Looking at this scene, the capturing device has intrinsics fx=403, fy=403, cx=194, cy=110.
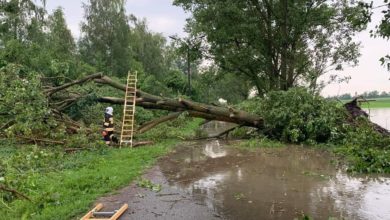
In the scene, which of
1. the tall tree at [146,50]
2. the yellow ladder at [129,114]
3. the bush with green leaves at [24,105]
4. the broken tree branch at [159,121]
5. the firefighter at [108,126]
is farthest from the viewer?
the tall tree at [146,50]

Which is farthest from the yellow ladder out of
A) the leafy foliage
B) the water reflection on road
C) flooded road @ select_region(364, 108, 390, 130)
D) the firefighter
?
flooded road @ select_region(364, 108, 390, 130)

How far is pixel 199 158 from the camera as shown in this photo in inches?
412

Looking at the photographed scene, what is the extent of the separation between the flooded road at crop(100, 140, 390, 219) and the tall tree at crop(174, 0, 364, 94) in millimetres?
11764

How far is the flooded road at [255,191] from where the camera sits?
5633mm

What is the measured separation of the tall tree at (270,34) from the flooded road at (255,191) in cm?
1176

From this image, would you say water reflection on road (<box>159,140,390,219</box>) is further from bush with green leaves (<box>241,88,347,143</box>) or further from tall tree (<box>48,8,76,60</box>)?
tall tree (<box>48,8,76,60</box>)

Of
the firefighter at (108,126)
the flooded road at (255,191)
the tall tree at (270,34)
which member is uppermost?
the tall tree at (270,34)

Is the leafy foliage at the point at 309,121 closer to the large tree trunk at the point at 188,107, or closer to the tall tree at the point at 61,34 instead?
the large tree trunk at the point at 188,107

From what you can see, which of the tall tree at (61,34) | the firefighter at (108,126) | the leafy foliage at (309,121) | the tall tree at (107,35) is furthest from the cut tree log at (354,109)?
the tall tree at (107,35)

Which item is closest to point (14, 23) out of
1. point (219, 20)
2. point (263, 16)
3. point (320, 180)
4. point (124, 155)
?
point (219, 20)

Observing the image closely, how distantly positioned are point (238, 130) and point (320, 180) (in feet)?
25.6

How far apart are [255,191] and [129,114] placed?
7954 mm

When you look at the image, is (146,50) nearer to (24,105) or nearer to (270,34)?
(270,34)

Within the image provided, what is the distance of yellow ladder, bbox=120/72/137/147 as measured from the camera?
12.5 metres
